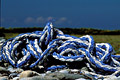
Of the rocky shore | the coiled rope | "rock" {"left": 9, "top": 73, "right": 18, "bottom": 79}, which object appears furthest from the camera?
the coiled rope

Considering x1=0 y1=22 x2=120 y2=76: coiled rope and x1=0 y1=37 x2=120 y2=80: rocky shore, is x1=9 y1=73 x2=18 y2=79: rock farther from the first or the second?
x1=0 y1=22 x2=120 y2=76: coiled rope

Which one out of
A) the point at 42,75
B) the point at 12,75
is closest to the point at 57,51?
the point at 42,75

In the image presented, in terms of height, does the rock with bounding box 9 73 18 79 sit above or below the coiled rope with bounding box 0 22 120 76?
below

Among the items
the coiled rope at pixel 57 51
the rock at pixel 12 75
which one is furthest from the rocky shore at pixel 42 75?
the coiled rope at pixel 57 51

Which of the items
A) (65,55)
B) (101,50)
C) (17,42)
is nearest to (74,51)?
(65,55)

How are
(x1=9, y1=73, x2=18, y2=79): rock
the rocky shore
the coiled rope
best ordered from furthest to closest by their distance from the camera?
the coiled rope → (x1=9, y1=73, x2=18, y2=79): rock → the rocky shore

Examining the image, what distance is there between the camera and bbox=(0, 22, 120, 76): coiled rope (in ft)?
9.82

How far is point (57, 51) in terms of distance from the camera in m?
3.18

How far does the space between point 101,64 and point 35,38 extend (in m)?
1.04

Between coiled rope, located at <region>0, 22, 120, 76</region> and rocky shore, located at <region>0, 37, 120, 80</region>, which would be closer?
rocky shore, located at <region>0, 37, 120, 80</region>

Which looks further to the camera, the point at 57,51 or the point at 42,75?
the point at 57,51

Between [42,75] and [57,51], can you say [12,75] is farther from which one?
[57,51]

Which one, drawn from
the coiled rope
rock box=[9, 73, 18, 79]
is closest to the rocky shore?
rock box=[9, 73, 18, 79]

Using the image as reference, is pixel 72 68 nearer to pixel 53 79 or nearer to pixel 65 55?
pixel 65 55
